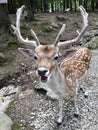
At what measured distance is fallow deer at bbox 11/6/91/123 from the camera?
4.66m

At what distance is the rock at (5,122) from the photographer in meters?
5.57

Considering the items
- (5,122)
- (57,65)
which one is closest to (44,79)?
(57,65)

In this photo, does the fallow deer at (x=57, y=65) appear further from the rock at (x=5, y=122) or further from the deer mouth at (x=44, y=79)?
the rock at (x=5, y=122)

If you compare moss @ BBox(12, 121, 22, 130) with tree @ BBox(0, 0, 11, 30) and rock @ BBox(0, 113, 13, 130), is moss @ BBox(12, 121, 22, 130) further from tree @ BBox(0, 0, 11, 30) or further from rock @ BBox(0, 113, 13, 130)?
tree @ BBox(0, 0, 11, 30)

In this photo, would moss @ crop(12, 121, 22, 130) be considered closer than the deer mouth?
No

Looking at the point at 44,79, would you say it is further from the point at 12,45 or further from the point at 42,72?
the point at 12,45

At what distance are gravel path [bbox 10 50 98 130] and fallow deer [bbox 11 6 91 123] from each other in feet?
0.53

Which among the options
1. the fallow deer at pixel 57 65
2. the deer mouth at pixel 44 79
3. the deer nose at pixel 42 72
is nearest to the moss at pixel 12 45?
the fallow deer at pixel 57 65

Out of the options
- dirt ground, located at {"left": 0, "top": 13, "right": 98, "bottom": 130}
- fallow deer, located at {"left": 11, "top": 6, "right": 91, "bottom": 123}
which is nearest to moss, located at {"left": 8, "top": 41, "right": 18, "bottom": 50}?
dirt ground, located at {"left": 0, "top": 13, "right": 98, "bottom": 130}

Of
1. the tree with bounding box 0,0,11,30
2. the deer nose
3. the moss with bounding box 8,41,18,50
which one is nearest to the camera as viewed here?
the deer nose

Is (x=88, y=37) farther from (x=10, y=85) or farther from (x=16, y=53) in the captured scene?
(x=10, y=85)

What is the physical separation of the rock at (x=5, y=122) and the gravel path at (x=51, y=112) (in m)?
→ 0.24

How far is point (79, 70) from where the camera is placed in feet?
19.7

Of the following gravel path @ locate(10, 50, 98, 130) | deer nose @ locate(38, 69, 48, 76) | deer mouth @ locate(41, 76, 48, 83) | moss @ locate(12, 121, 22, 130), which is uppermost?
deer nose @ locate(38, 69, 48, 76)
